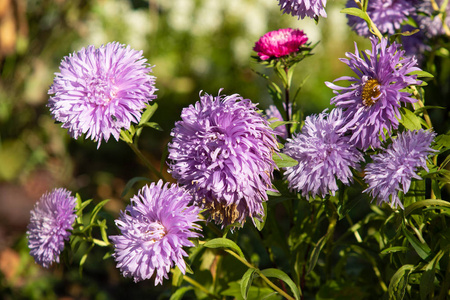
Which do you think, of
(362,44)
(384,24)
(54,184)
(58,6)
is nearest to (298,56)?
(384,24)

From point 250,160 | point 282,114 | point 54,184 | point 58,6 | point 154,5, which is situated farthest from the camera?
point 154,5

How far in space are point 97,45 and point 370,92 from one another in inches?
89.4

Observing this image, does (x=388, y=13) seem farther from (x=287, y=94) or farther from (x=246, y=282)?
(x=246, y=282)

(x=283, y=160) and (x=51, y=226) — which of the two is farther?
(x=51, y=226)

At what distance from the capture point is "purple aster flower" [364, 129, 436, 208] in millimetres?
599

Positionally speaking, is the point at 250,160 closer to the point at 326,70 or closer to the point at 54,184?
the point at 54,184

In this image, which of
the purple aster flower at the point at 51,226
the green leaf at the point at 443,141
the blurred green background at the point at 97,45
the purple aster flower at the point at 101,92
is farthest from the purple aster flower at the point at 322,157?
the blurred green background at the point at 97,45

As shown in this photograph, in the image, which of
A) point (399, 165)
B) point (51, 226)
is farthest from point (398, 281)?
point (51, 226)

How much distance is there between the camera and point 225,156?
22.3 inches

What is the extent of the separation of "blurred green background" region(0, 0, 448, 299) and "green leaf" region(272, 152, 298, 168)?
130 centimetres

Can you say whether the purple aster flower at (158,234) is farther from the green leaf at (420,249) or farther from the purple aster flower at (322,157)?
the green leaf at (420,249)

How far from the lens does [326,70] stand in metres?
2.85

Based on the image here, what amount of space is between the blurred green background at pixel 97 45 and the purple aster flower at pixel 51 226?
3.46 feet

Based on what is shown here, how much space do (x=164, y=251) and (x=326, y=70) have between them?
244 cm
